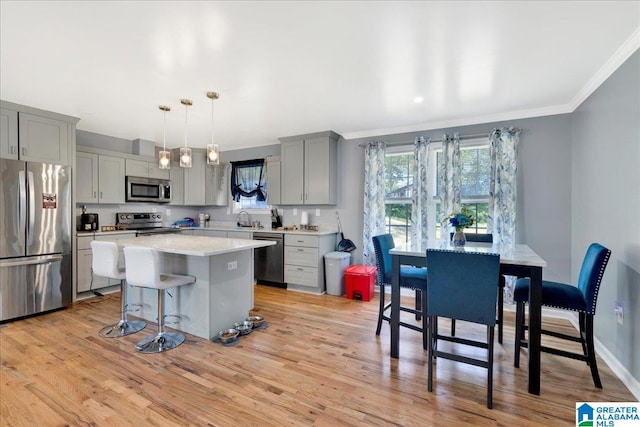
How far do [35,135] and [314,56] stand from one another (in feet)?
12.0

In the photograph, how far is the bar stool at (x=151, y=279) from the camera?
2527mm

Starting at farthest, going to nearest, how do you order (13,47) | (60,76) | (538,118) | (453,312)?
1. (538,118)
2. (60,76)
3. (13,47)
4. (453,312)

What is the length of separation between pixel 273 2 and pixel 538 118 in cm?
348

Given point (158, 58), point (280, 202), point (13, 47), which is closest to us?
point (13, 47)

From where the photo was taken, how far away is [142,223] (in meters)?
5.29

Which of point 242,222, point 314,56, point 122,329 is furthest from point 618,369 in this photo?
point 242,222

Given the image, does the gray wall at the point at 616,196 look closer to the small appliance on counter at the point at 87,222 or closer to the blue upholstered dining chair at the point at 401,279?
the blue upholstered dining chair at the point at 401,279

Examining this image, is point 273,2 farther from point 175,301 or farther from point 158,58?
point 175,301

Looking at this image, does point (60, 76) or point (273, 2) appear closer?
point (273, 2)

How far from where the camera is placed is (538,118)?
3.60 metres

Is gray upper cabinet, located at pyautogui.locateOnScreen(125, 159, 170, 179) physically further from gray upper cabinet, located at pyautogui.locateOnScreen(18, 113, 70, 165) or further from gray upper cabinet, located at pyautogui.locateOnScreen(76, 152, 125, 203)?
gray upper cabinet, located at pyautogui.locateOnScreen(18, 113, 70, 165)

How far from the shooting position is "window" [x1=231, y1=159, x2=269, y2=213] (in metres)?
5.55

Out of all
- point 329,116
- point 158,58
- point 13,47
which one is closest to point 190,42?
point 158,58

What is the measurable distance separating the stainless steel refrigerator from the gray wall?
560 centimetres
